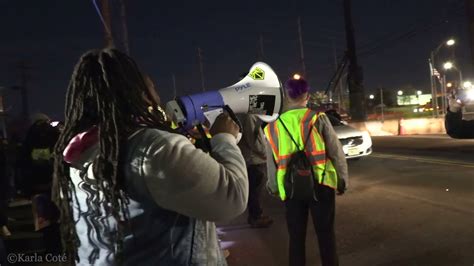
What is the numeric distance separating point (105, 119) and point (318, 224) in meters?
2.46

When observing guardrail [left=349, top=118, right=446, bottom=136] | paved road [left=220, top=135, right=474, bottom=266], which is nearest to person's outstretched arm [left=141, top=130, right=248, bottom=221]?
paved road [left=220, top=135, right=474, bottom=266]

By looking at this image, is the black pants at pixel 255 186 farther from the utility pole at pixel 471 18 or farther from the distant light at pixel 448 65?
the distant light at pixel 448 65

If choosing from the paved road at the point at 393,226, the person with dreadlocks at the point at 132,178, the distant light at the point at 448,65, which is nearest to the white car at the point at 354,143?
the paved road at the point at 393,226

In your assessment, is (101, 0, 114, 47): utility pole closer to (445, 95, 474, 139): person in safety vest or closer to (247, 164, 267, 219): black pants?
(247, 164, 267, 219): black pants

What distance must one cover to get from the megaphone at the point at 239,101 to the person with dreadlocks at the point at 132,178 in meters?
0.44

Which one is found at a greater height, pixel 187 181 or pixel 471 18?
pixel 471 18

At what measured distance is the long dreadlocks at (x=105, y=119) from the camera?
1.51 metres

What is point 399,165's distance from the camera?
11055mm

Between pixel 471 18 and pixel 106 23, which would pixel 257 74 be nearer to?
pixel 106 23

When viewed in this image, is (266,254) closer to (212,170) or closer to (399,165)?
(212,170)

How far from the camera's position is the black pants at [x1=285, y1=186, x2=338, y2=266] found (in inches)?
142

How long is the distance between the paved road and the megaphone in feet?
8.24

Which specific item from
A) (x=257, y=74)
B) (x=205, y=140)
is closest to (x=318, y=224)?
(x=257, y=74)

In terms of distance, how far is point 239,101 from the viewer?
94.7 inches
